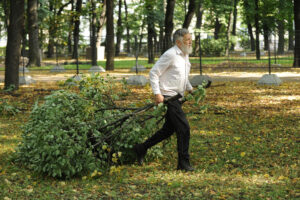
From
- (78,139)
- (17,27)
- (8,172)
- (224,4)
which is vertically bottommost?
(8,172)

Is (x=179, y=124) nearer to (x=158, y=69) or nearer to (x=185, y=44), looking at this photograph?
(x=158, y=69)

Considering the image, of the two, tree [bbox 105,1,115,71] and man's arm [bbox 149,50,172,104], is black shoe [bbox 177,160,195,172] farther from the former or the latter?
tree [bbox 105,1,115,71]

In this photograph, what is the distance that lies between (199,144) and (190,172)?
1774 mm

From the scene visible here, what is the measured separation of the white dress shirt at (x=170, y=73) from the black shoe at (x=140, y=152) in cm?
88

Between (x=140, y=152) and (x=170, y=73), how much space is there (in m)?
1.22

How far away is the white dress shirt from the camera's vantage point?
5727 millimetres

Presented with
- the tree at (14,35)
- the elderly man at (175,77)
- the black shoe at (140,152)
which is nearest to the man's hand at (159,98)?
the elderly man at (175,77)

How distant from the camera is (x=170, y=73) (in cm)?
579

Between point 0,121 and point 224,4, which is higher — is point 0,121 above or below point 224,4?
below

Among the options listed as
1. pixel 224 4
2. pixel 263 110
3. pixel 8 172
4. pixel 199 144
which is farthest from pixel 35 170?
pixel 224 4

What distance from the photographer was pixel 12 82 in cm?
1502

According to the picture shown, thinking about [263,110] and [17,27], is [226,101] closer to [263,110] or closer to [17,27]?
[263,110]

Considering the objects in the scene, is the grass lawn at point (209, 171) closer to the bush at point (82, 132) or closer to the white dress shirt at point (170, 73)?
the bush at point (82, 132)

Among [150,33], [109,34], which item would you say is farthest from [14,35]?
[150,33]
